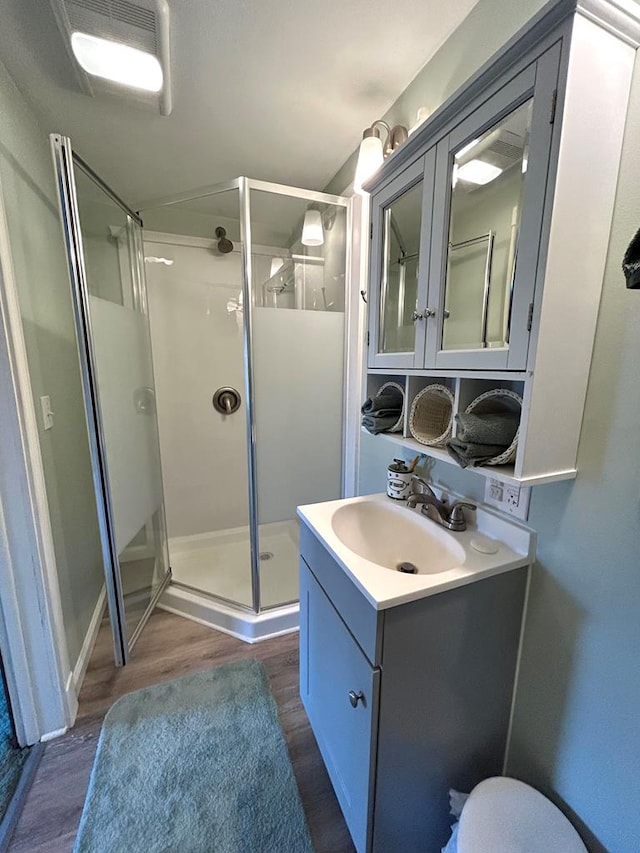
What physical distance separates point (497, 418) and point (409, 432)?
31 centimetres

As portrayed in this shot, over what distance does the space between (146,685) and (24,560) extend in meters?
0.79

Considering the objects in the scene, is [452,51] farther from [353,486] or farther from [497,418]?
[353,486]

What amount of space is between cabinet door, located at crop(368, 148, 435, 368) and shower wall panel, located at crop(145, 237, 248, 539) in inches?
60.1

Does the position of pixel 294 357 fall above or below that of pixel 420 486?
above

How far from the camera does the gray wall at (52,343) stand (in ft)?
3.99

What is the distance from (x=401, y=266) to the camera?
109cm

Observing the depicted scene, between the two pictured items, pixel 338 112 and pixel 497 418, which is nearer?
pixel 497 418

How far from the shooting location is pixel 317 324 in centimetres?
179

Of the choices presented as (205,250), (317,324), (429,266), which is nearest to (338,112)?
(317,324)

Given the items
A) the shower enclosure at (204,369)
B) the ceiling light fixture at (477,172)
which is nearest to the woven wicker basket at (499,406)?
the ceiling light fixture at (477,172)

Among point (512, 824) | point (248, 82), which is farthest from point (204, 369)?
point (512, 824)

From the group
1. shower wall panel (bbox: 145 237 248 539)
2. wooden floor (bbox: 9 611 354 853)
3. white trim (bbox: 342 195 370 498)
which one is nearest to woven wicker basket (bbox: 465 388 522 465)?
white trim (bbox: 342 195 370 498)

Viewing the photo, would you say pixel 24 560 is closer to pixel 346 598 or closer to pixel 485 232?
pixel 346 598

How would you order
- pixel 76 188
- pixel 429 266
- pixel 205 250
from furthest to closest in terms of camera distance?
pixel 205 250, pixel 76 188, pixel 429 266
